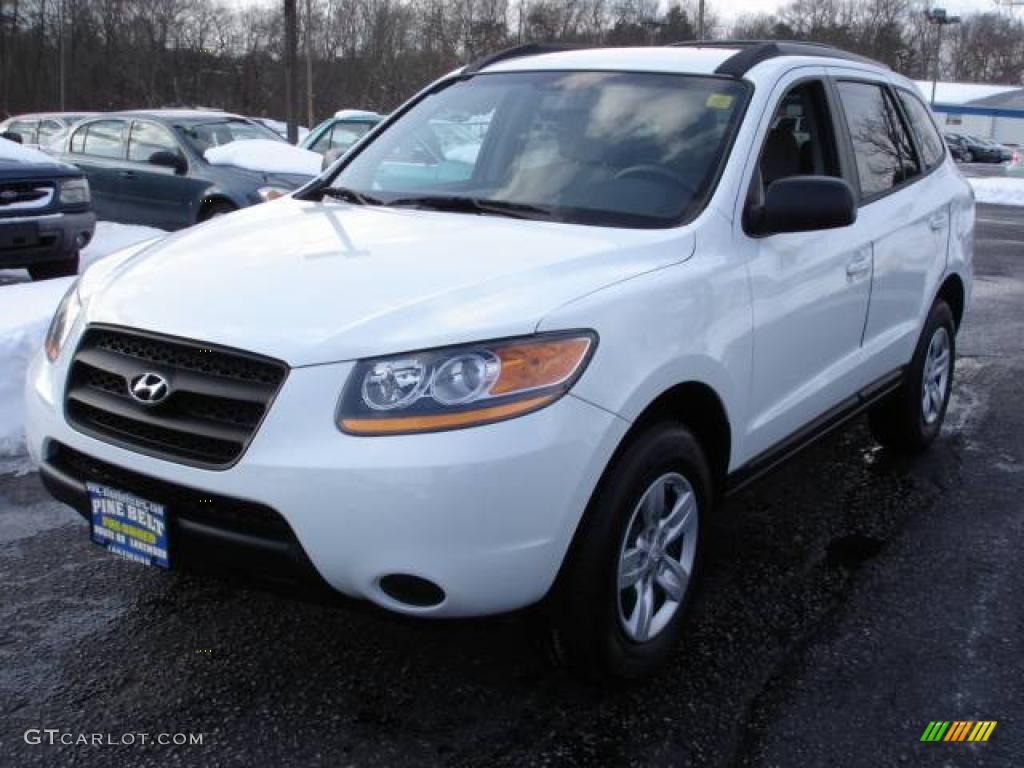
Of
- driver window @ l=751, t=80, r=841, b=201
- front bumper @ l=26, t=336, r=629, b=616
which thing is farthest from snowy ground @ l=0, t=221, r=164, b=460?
driver window @ l=751, t=80, r=841, b=201

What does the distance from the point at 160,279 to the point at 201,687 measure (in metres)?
1.14

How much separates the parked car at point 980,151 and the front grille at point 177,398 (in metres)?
53.7

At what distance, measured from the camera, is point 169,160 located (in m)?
10.4

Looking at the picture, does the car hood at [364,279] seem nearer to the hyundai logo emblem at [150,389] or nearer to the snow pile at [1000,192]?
the hyundai logo emblem at [150,389]

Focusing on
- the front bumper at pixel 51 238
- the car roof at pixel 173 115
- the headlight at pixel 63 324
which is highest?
the car roof at pixel 173 115

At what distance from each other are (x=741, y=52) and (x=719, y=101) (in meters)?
0.33

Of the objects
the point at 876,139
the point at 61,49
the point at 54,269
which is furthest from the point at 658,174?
the point at 61,49

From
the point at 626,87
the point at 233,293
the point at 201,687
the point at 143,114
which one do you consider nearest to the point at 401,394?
the point at 233,293

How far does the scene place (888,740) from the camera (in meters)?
2.71

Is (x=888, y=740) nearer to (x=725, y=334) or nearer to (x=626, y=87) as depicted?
(x=725, y=334)

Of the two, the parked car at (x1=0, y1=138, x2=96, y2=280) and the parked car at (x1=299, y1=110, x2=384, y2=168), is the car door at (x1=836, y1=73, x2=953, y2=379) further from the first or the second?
the parked car at (x1=299, y1=110, x2=384, y2=168)

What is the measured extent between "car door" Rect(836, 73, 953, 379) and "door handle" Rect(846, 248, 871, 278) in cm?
8

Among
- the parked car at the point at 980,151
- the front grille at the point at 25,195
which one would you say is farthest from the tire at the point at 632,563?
the parked car at the point at 980,151

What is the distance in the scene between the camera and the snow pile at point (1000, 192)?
2554 cm
